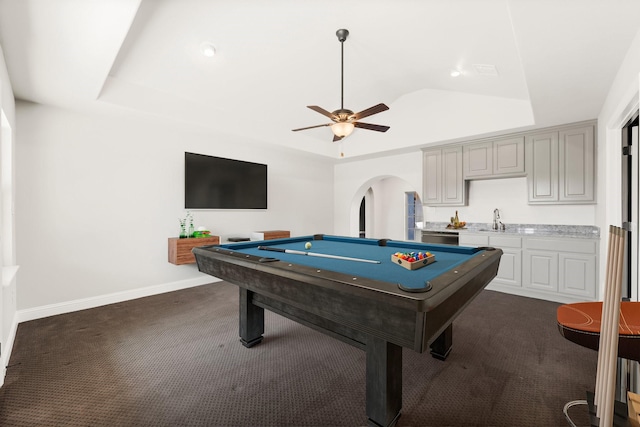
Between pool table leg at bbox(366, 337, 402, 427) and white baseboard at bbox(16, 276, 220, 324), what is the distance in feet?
11.5

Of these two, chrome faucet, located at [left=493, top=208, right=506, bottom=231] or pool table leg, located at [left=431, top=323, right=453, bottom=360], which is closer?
pool table leg, located at [left=431, top=323, right=453, bottom=360]

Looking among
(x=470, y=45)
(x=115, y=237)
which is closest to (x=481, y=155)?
(x=470, y=45)

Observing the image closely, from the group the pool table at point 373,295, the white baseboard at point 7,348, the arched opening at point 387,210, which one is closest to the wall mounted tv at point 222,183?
the white baseboard at point 7,348

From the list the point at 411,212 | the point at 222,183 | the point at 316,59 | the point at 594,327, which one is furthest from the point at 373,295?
the point at 411,212

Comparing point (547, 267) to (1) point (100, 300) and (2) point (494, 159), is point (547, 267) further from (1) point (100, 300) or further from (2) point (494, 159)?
(1) point (100, 300)

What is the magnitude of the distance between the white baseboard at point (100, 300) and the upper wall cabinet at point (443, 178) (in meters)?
4.06

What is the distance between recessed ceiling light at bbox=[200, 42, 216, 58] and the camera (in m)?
2.99

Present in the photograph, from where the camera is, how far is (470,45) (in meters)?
2.85

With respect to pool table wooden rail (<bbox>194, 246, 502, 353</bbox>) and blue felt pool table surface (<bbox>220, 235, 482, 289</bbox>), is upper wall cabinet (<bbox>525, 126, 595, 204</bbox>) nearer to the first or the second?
blue felt pool table surface (<bbox>220, 235, 482, 289</bbox>)

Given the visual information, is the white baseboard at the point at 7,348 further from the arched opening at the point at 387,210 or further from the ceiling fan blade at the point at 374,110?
the arched opening at the point at 387,210

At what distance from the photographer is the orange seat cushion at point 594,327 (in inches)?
49.1

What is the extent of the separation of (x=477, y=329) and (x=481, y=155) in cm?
281

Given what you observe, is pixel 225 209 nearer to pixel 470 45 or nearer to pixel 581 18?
pixel 470 45

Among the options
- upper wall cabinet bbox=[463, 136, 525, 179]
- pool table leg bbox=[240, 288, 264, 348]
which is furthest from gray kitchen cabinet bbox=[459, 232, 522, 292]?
pool table leg bbox=[240, 288, 264, 348]
